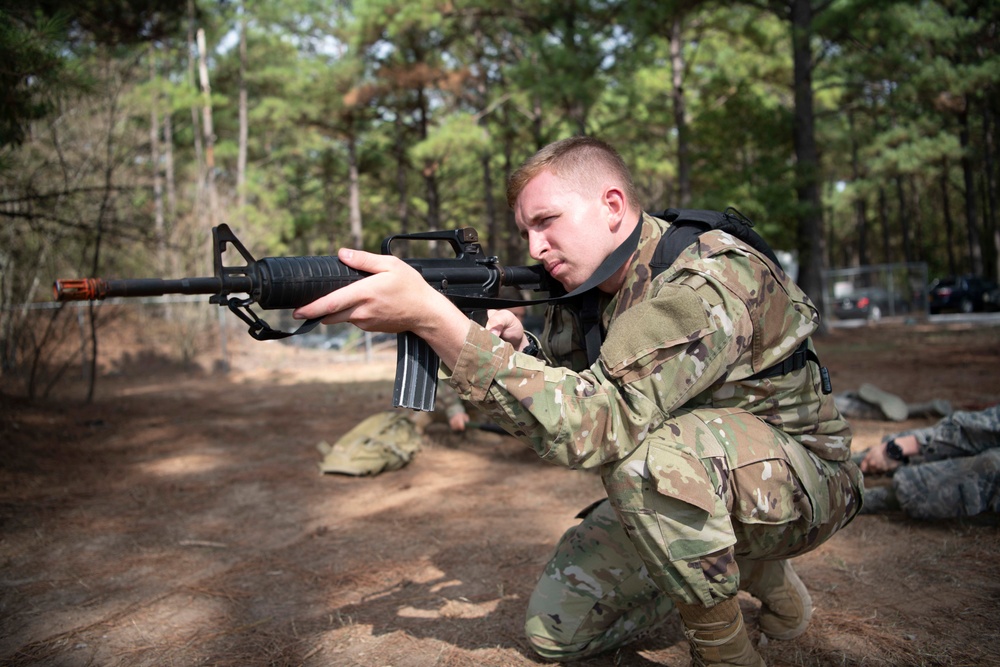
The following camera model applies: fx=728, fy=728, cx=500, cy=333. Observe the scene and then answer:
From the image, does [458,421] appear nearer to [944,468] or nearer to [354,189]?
[944,468]

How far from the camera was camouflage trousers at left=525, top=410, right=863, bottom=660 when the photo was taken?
2.05 meters

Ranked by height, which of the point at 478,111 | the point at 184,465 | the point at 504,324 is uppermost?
the point at 478,111

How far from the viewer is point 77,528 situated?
4.28 m

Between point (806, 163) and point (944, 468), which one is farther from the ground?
point (806, 163)

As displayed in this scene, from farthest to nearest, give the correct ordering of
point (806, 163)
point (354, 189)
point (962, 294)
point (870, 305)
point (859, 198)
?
point (859, 198) → point (354, 189) → point (962, 294) → point (870, 305) → point (806, 163)

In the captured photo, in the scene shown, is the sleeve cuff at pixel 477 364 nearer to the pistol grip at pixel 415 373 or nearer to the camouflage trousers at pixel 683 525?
the pistol grip at pixel 415 373

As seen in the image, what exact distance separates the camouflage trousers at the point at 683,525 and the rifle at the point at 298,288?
66cm

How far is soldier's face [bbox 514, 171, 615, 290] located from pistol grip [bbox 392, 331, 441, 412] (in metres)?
0.50

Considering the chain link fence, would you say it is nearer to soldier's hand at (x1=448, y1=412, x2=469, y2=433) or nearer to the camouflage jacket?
soldier's hand at (x1=448, y1=412, x2=469, y2=433)

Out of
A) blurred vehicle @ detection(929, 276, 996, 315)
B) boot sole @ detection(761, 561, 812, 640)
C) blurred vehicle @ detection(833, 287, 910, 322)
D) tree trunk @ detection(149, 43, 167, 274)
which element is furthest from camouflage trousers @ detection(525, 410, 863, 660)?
blurred vehicle @ detection(929, 276, 996, 315)

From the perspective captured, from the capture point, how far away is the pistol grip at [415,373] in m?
2.23

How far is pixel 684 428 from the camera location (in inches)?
85.0

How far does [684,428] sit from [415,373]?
2.72 ft

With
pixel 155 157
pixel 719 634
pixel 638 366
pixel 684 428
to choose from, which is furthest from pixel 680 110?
pixel 719 634
